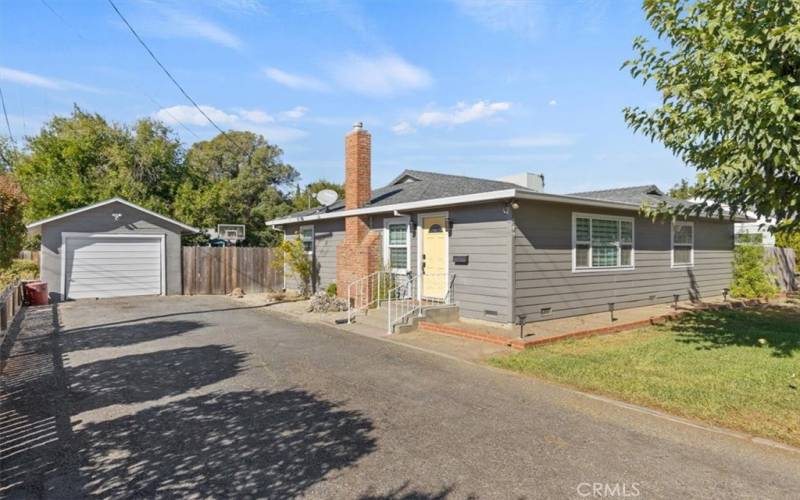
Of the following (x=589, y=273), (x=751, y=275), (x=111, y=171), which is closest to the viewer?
(x=589, y=273)

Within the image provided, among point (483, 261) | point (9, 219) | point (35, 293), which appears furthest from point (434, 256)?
point (35, 293)

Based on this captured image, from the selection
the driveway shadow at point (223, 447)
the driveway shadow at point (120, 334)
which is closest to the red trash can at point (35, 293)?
the driveway shadow at point (120, 334)

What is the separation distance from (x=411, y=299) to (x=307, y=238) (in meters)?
6.29

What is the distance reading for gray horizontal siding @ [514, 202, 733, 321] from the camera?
9.09 metres

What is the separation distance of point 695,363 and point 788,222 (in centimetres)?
224

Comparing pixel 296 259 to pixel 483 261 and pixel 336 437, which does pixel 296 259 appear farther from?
pixel 336 437

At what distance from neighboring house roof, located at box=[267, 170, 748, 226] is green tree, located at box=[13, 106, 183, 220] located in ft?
39.9

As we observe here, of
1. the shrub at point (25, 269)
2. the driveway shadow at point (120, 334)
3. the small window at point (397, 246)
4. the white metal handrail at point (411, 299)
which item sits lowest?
the driveway shadow at point (120, 334)

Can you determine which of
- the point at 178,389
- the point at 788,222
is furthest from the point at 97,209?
the point at 788,222

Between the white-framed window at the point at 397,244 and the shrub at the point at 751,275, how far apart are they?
11041mm

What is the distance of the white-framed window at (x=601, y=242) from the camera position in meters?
10.2

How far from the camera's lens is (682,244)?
12984 millimetres

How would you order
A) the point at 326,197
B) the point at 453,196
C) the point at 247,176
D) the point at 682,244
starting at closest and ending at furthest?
the point at 453,196 < the point at 682,244 < the point at 326,197 < the point at 247,176

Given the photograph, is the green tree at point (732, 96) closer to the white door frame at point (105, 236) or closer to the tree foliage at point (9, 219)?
the tree foliage at point (9, 219)
